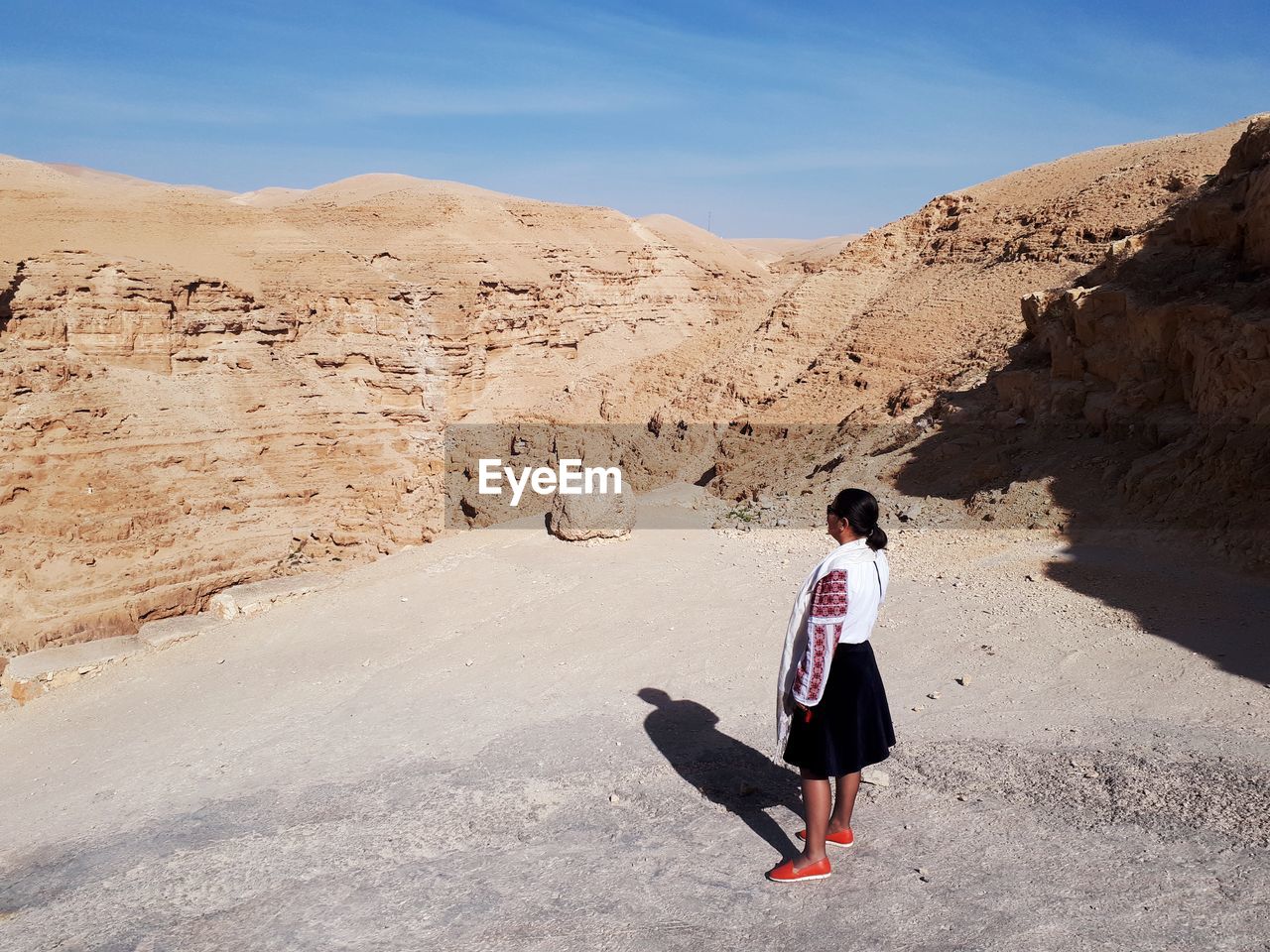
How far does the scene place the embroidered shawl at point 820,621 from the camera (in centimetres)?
361

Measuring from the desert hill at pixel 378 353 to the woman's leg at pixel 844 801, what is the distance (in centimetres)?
656

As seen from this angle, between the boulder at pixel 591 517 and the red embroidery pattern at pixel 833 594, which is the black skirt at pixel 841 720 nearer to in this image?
the red embroidery pattern at pixel 833 594

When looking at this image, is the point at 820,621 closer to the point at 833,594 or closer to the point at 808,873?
the point at 833,594

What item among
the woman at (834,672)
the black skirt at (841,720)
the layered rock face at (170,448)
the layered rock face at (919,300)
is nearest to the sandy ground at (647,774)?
the woman at (834,672)

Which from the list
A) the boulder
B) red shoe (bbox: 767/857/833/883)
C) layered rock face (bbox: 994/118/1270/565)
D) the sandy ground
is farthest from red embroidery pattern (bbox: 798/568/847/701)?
the boulder

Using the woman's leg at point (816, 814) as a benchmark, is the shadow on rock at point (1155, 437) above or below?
above

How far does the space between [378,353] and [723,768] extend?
15.5 meters

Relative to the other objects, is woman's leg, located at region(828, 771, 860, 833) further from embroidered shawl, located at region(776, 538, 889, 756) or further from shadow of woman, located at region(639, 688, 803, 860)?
embroidered shawl, located at region(776, 538, 889, 756)

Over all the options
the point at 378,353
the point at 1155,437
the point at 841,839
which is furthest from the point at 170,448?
the point at 1155,437

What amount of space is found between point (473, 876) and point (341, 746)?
215 cm

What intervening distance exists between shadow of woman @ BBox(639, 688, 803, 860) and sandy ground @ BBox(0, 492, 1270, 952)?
0.08 feet

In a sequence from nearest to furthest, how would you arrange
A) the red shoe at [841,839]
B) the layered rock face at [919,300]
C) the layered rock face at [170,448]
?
the red shoe at [841,839], the layered rock face at [170,448], the layered rock face at [919,300]

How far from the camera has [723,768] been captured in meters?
4.88

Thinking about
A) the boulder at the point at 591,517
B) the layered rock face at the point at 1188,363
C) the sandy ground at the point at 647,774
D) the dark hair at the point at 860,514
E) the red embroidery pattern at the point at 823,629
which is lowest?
the sandy ground at the point at 647,774
